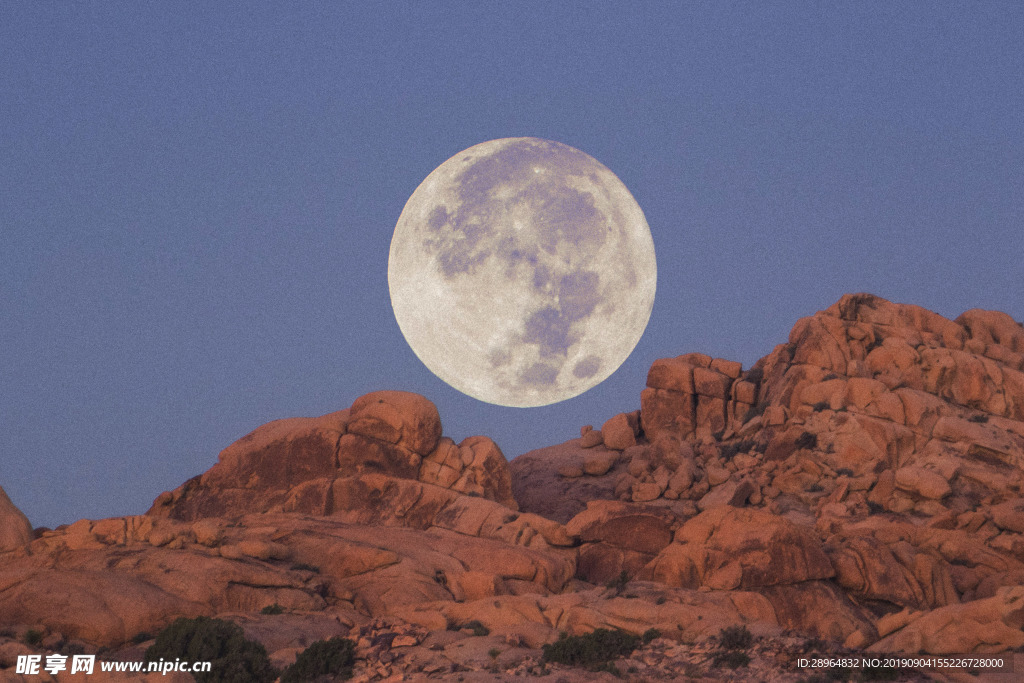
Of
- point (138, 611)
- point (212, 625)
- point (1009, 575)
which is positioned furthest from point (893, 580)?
point (138, 611)

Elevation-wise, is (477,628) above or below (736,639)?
above

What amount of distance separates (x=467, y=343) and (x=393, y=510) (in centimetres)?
1116

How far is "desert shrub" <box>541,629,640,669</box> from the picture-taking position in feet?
77.8

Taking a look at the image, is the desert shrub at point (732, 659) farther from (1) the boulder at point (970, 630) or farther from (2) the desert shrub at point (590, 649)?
(1) the boulder at point (970, 630)

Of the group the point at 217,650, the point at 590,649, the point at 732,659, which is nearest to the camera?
the point at 732,659

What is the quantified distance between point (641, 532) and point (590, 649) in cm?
1783

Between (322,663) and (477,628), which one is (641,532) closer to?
(477,628)

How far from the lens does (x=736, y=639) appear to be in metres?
24.6

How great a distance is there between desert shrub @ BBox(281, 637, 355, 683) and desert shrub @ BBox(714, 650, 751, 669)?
32.0 ft

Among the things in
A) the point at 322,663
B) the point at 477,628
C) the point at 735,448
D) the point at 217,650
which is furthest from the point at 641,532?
the point at 217,650

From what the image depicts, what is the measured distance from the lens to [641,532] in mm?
41531

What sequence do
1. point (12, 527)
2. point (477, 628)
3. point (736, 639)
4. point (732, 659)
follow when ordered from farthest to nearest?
point (12, 527)
point (477, 628)
point (736, 639)
point (732, 659)

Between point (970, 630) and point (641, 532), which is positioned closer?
point (970, 630)

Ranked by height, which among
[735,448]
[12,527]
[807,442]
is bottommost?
[12,527]
